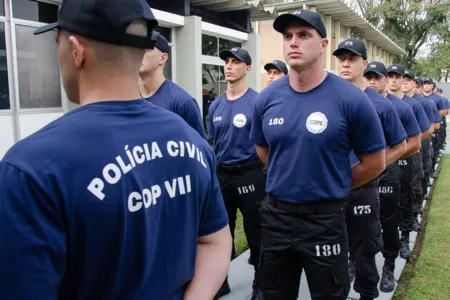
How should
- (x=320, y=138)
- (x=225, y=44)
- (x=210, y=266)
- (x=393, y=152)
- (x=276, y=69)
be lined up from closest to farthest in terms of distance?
(x=210, y=266) → (x=320, y=138) → (x=393, y=152) → (x=276, y=69) → (x=225, y=44)

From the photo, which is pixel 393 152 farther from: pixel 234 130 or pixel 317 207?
pixel 234 130

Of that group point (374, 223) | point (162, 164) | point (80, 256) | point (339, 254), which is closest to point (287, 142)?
point (339, 254)

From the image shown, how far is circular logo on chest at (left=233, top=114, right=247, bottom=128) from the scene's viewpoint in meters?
4.33

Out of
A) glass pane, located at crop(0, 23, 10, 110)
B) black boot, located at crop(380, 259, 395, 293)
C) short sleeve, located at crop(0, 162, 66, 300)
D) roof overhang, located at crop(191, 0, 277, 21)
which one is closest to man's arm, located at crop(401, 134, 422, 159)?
black boot, located at crop(380, 259, 395, 293)

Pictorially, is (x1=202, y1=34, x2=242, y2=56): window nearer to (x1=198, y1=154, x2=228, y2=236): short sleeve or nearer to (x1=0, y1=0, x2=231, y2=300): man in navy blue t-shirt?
(x1=198, y1=154, x2=228, y2=236): short sleeve

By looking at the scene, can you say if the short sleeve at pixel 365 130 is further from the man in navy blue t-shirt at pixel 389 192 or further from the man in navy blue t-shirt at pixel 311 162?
the man in navy blue t-shirt at pixel 389 192

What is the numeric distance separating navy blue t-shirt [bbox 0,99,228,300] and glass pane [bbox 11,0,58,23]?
5.76 metres

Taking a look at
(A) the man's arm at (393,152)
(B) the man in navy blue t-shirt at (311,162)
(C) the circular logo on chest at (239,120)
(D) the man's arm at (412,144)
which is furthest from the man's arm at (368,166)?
(D) the man's arm at (412,144)

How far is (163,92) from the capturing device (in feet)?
11.6

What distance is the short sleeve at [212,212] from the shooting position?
146cm

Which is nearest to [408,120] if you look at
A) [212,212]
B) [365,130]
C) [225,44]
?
[365,130]

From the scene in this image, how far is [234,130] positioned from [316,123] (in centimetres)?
177

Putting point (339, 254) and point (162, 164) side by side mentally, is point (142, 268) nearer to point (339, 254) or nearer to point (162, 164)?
point (162, 164)

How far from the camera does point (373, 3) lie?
137 feet
